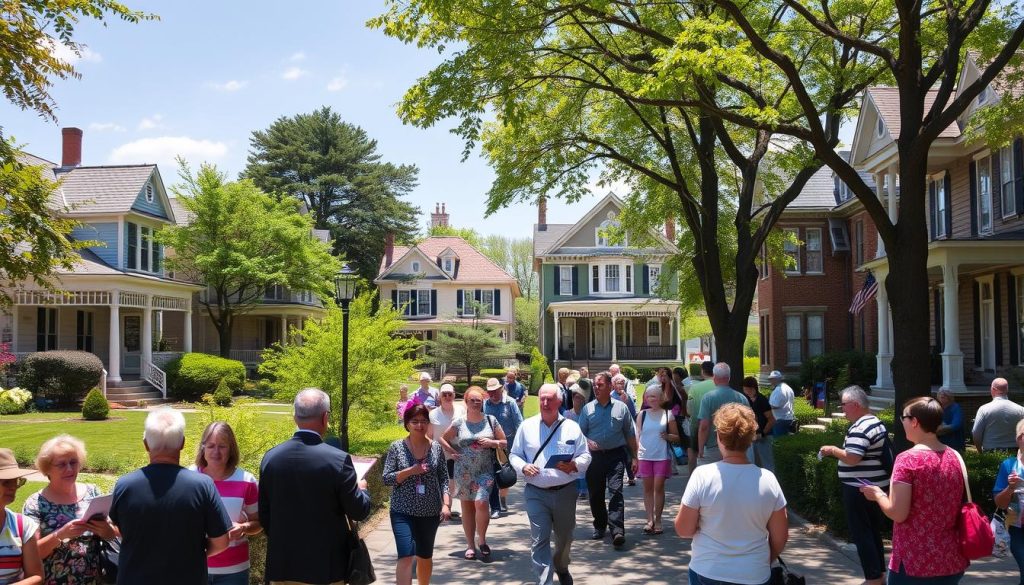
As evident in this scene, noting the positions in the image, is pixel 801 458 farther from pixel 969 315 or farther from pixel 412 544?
pixel 969 315

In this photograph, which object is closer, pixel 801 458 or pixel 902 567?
pixel 902 567

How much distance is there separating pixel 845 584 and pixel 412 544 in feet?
13.2

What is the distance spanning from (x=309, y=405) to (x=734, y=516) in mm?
2533

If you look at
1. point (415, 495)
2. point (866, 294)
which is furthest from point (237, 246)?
point (415, 495)

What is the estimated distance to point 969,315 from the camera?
22938 mm

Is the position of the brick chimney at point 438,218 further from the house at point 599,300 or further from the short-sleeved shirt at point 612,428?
the short-sleeved shirt at point 612,428

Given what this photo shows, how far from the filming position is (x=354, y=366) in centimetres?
1547

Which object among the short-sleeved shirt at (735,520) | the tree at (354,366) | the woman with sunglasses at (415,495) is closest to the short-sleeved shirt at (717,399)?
the woman with sunglasses at (415,495)

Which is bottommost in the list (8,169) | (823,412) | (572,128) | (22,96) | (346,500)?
(823,412)

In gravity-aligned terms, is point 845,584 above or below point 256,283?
below

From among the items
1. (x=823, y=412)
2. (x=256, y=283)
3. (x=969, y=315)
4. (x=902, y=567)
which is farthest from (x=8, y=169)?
(x=256, y=283)

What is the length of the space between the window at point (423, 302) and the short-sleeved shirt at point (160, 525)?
49.5 meters

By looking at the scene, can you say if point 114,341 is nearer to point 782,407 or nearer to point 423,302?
point 782,407

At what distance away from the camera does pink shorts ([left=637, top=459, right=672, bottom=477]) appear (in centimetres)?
1031
